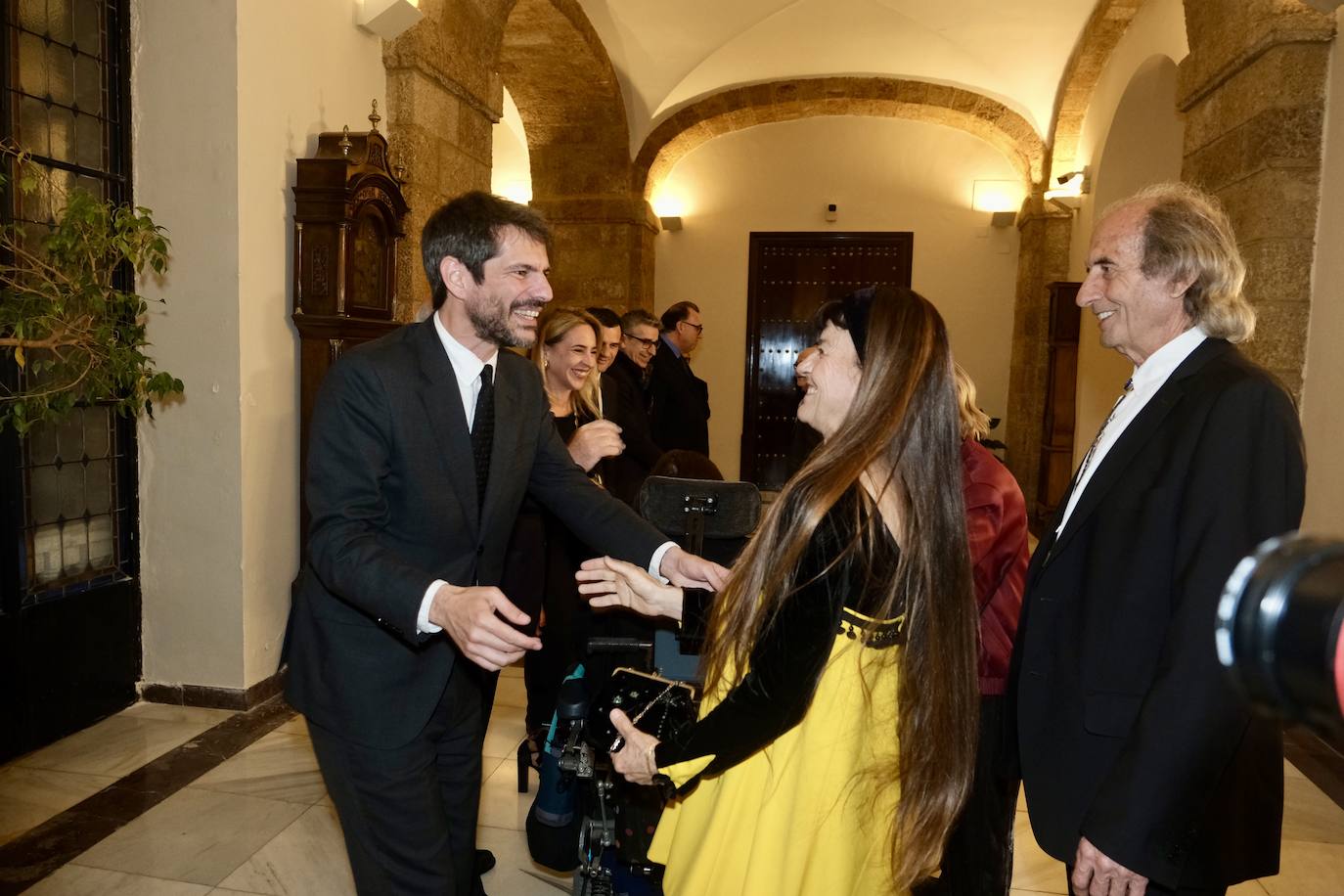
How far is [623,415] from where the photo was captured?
430cm

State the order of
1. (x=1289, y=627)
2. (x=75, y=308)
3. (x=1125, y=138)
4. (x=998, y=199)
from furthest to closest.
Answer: (x=998, y=199) < (x=1125, y=138) < (x=75, y=308) < (x=1289, y=627)

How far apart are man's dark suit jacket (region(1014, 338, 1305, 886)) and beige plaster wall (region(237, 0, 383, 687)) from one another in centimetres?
338

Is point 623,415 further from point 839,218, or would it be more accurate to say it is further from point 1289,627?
point 839,218

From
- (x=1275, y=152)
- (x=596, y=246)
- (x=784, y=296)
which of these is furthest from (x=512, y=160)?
(x=1275, y=152)

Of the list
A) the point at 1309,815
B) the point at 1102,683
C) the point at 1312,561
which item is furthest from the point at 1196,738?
the point at 1309,815

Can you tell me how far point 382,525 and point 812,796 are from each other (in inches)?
38.7

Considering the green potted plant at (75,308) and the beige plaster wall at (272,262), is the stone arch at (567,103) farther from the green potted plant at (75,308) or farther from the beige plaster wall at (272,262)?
the green potted plant at (75,308)

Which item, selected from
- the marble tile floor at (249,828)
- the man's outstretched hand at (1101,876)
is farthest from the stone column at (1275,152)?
the man's outstretched hand at (1101,876)

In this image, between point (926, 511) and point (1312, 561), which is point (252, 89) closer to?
point (926, 511)

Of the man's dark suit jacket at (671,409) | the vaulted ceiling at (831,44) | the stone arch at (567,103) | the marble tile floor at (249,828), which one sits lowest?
the marble tile floor at (249,828)

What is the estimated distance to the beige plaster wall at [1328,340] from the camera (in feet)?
13.5

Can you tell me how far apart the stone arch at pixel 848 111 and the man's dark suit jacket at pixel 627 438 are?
21.7 ft

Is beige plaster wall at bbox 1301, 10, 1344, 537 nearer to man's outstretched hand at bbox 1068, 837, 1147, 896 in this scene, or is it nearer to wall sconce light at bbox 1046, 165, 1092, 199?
man's outstretched hand at bbox 1068, 837, 1147, 896

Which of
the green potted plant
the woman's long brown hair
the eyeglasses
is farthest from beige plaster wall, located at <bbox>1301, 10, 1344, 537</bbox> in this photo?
the green potted plant
